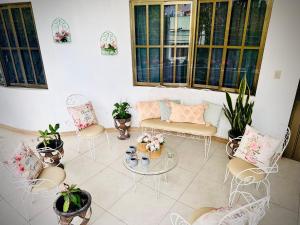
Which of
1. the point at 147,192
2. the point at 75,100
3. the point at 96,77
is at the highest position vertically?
the point at 96,77

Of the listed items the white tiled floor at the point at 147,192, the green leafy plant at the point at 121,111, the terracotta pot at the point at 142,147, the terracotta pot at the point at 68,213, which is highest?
the green leafy plant at the point at 121,111

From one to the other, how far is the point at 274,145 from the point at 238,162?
48cm

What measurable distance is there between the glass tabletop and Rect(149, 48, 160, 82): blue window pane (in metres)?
1.63

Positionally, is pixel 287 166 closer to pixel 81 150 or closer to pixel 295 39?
pixel 295 39

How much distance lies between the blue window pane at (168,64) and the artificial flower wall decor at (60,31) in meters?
1.81

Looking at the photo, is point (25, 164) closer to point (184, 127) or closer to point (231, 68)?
point (184, 127)

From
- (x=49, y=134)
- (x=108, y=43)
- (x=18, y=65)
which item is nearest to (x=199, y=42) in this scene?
(x=108, y=43)

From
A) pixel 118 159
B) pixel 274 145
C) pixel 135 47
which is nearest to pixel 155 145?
pixel 118 159

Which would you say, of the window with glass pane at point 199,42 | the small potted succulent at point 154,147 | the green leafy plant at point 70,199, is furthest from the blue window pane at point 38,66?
the green leafy plant at point 70,199

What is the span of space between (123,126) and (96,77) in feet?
3.59

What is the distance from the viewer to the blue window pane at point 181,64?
3.86m

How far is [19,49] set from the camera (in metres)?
4.16

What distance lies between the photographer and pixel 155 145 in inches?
112

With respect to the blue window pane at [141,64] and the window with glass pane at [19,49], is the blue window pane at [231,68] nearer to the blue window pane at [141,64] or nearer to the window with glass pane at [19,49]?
the blue window pane at [141,64]
